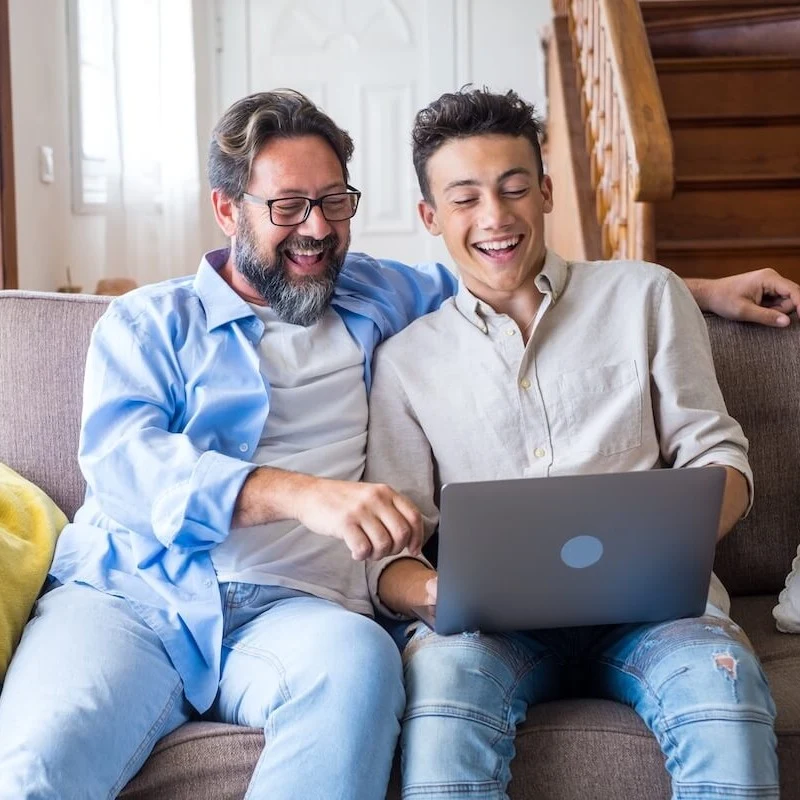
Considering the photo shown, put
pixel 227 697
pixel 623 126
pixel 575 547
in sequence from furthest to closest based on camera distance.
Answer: pixel 623 126 → pixel 227 697 → pixel 575 547

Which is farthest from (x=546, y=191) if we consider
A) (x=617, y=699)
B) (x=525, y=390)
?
(x=617, y=699)

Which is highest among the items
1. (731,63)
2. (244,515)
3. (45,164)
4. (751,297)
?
(731,63)

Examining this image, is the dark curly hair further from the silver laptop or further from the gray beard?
the silver laptop

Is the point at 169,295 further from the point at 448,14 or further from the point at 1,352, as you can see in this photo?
the point at 448,14

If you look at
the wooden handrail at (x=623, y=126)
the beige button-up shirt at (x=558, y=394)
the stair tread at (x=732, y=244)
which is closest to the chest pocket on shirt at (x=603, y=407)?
the beige button-up shirt at (x=558, y=394)

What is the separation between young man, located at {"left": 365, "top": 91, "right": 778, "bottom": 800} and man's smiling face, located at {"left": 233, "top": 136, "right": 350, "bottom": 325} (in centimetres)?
14

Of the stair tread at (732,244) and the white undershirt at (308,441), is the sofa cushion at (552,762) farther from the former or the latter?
the stair tread at (732,244)

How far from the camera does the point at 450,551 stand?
121cm

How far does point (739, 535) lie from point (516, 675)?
61 cm

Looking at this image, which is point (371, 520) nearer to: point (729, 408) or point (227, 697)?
point (227, 697)

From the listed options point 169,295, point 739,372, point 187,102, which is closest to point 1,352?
point 169,295

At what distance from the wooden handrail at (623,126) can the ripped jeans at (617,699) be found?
131 cm

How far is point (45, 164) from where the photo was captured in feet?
12.7

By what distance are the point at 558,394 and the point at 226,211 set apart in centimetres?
60
